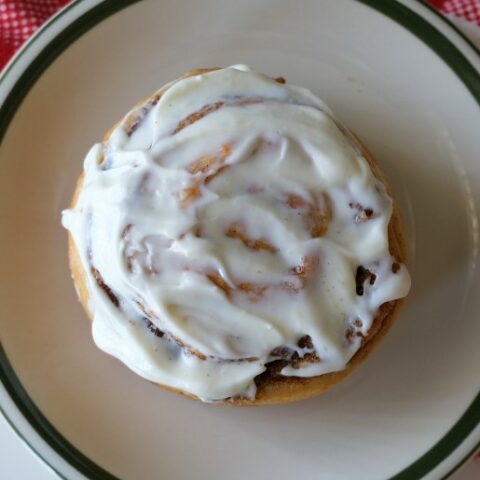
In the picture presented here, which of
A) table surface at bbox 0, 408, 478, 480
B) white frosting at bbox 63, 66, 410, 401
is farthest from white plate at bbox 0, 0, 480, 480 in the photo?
white frosting at bbox 63, 66, 410, 401

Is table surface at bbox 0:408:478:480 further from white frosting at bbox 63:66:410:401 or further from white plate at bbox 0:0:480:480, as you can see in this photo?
white frosting at bbox 63:66:410:401

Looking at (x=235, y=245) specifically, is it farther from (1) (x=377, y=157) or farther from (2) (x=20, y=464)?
(2) (x=20, y=464)

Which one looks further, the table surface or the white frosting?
the table surface

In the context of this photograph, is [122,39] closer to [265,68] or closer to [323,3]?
[265,68]

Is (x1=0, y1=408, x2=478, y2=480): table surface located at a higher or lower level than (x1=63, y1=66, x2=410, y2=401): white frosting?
lower

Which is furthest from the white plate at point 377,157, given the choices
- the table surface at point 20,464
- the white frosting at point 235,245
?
the white frosting at point 235,245

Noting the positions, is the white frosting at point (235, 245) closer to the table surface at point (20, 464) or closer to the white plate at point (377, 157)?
the white plate at point (377, 157)

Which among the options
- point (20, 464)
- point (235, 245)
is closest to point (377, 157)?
point (235, 245)
